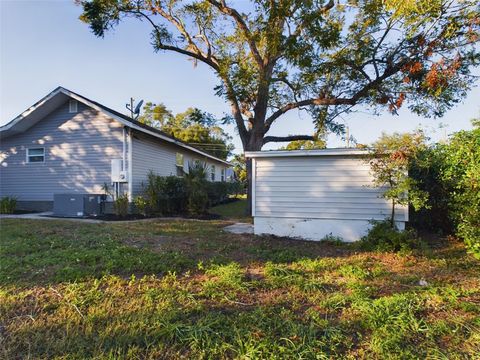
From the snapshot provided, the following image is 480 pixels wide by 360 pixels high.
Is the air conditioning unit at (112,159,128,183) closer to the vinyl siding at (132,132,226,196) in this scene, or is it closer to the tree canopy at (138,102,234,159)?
the vinyl siding at (132,132,226,196)

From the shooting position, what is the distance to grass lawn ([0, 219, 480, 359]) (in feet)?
8.17

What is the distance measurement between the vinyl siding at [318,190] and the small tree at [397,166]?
33 centimetres

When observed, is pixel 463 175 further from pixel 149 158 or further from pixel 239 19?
pixel 149 158

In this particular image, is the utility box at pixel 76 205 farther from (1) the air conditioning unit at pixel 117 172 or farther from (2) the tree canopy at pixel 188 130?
(2) the tree canopy at pixel 188 130

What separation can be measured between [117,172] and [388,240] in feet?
30.5

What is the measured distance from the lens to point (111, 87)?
43.5 ft

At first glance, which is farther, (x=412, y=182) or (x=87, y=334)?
(x=412, y=182)

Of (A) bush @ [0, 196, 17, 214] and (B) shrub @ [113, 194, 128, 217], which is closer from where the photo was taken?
(B) shrub @ [113, 194, 128, 217]

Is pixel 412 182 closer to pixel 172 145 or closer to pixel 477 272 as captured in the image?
pixel 477 272

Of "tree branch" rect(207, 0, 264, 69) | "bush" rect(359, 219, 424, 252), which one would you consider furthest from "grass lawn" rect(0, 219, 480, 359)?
"tree branch" rect(207, 0, 264, 69)

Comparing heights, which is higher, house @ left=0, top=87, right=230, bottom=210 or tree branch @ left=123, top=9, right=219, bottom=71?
tree branch @ left=123, top=9, right=219, bottom=71

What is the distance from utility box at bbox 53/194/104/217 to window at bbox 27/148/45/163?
9.47ft

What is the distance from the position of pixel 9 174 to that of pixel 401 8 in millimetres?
15782

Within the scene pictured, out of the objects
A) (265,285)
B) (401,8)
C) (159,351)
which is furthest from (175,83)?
(159,351)
